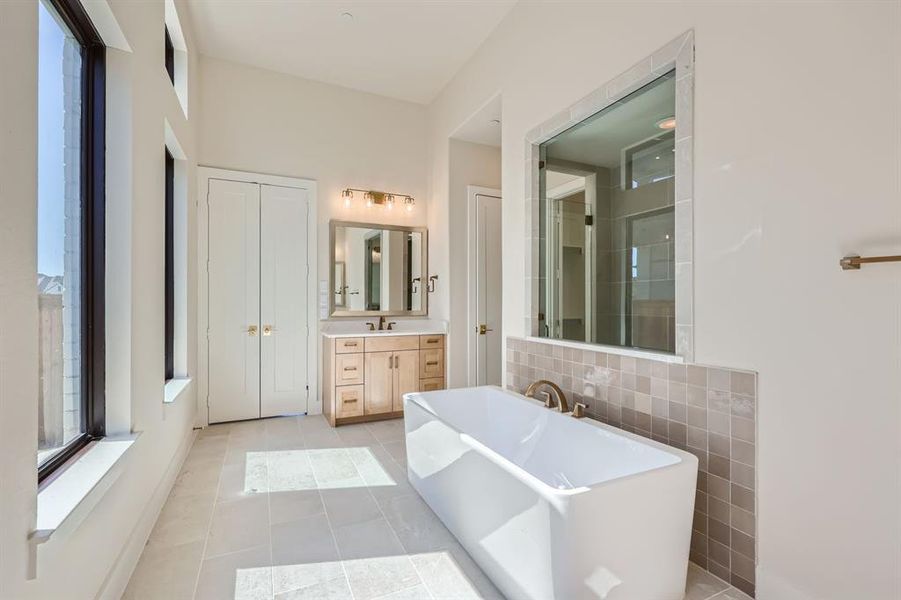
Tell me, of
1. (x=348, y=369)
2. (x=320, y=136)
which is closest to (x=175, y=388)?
(x=348, y=369)

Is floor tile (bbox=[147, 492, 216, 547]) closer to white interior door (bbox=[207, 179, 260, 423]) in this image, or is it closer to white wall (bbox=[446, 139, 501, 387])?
white interior door (bbox=[207, 179, 260, 423])

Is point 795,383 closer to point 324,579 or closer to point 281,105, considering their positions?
point 324,579

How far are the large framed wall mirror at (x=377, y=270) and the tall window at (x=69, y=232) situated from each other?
2.60 m

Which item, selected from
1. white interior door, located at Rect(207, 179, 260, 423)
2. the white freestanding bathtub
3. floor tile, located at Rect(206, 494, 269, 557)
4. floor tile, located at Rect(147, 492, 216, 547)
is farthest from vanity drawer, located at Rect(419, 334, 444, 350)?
floor tile, located at Rect(147, 492, 216, 547)

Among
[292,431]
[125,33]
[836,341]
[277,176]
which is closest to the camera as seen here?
[836,341]

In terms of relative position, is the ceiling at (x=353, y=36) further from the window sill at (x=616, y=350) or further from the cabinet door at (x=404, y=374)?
the cabinet door at (x=404, y=374)

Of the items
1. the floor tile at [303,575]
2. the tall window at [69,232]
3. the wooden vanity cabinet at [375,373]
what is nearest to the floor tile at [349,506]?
the floor tile at [303,575]

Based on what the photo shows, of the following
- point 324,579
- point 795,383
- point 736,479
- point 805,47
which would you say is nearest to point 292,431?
point 324,579

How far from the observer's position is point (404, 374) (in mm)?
4129

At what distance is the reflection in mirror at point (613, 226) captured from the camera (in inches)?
83.0

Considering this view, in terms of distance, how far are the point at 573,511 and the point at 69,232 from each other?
208 cm

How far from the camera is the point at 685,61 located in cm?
188

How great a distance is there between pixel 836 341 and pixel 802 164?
24.6 inches

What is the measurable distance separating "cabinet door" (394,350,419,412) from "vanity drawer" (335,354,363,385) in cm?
35
